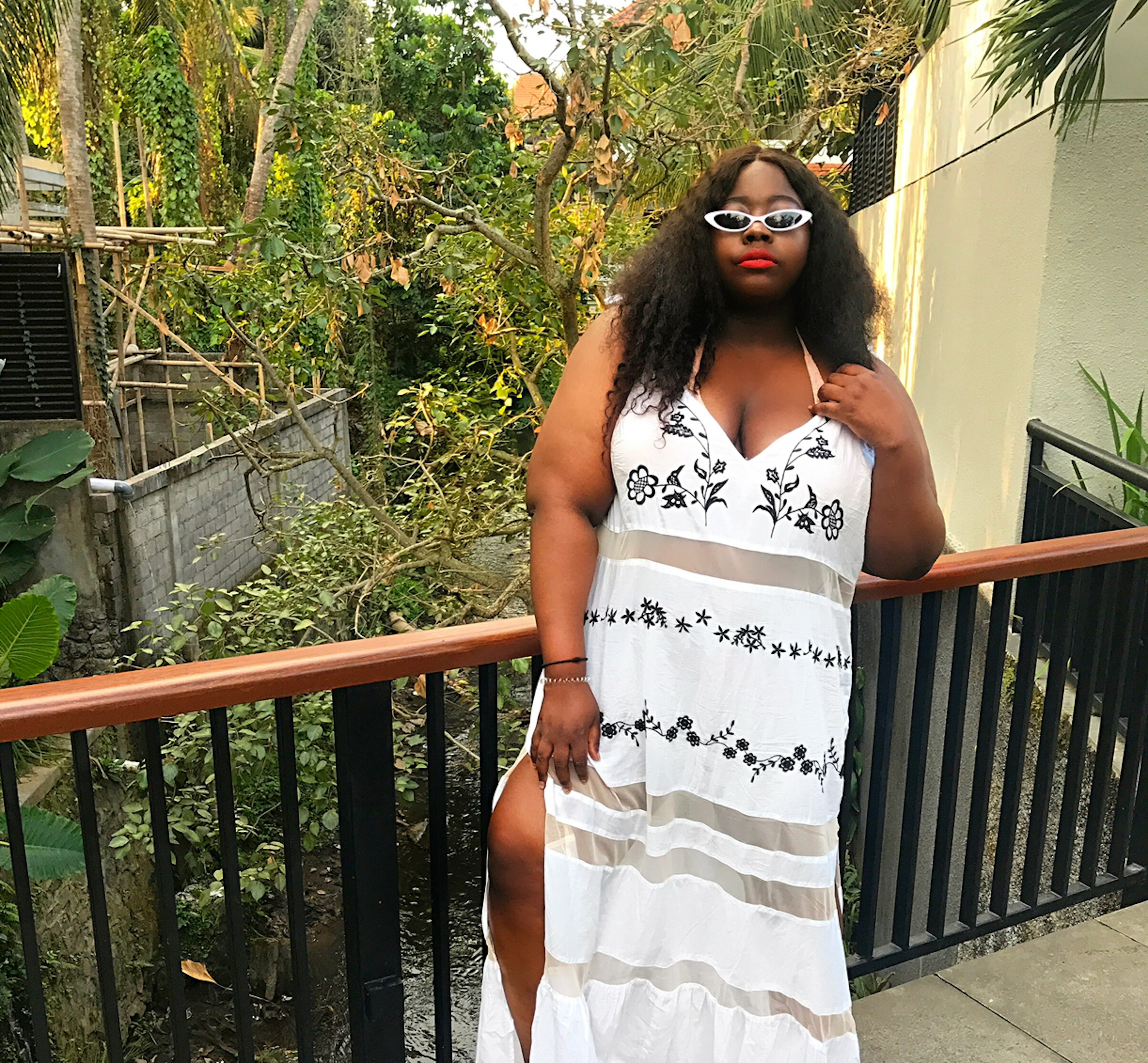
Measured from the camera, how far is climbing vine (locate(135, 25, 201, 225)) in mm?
14312

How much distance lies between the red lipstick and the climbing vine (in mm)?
14548

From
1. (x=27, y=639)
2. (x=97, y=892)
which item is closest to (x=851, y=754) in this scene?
(x=97, y=892)

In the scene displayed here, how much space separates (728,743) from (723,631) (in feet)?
0.53

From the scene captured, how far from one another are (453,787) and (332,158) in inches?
177

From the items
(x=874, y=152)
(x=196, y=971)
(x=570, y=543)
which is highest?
(x=874, y=152)

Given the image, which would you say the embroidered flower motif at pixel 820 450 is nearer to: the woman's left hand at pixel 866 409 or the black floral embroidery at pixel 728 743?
the woman's left hand at pixel 866 409

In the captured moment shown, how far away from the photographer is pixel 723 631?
1.46m

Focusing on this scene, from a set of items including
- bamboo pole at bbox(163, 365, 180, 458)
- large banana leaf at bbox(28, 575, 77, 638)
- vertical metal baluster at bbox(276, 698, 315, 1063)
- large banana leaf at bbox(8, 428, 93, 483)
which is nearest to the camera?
vertical metal baluster at bbox(276, 698, 315, 1063)

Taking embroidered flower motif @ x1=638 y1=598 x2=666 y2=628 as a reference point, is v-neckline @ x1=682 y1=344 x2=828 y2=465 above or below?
above

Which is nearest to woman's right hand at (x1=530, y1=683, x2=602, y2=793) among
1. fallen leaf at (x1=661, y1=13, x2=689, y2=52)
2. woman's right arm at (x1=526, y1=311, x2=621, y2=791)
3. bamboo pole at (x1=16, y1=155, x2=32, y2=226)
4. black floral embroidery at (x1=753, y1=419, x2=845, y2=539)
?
woman's right arm at (x1=526, y1=311, x2=621, y2=791)

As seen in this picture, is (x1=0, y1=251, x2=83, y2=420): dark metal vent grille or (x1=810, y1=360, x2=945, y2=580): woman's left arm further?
(x1=0, y1=251, x2=83, y2=420): dark metal vent grille

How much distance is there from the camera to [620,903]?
5.08 ft

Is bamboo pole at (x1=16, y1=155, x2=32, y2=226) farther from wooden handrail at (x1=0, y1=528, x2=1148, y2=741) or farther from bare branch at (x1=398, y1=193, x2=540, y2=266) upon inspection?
wooden handrail at (x1=0, y1=528, x2=1148, y2=741)

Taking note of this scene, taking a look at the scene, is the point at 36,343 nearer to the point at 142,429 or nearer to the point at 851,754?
the point at 142,429
